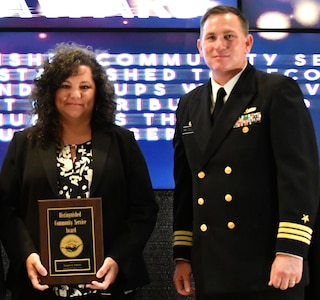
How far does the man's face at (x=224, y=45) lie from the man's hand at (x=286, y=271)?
61 cm

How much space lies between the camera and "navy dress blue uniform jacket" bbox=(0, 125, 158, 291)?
6.58ft

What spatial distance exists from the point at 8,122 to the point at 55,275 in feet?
3.62

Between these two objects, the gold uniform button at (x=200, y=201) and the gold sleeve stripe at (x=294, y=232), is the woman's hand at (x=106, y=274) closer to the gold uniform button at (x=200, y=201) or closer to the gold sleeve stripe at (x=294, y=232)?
the gold uniform button at (x=200, y=201)

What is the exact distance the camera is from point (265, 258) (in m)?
1.80

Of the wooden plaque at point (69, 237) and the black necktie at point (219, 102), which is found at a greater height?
the black necktie at point (219, 102)

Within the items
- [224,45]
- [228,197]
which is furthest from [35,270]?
[224,45]

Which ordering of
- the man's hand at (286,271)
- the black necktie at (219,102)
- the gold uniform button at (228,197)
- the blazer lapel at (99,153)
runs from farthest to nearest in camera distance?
the blazer lapel at (99,153) < the black necktie at (219,102) < the gold uniform button at (228,197) < the man's hand at (286,271)

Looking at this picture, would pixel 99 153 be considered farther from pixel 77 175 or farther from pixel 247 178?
pixel 247 178

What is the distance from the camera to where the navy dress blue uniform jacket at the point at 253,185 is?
5.67 ft

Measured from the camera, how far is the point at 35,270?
192 cm

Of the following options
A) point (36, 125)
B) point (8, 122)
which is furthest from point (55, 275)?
point (8, 122)

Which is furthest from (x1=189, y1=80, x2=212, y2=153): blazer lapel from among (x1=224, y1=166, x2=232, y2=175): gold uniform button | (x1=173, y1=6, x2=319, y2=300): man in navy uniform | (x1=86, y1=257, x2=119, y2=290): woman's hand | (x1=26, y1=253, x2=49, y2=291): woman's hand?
(x1=26, y1=253, x2=49, y2=291): woman's hand

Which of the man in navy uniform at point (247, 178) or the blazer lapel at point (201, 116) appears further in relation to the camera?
the blazer lapel at point (201, 116)

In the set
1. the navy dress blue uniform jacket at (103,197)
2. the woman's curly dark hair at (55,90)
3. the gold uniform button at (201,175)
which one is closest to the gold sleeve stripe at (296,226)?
the gold uniform button at (201,175)
